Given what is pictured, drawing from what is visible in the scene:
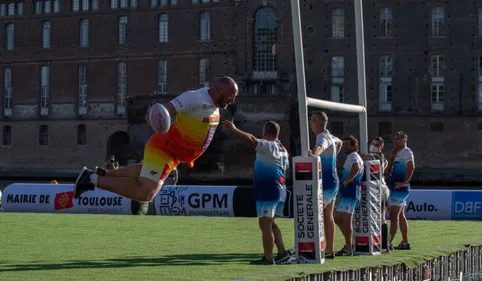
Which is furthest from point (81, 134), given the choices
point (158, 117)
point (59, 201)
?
point (158, 117)

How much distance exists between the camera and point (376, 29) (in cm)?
6650

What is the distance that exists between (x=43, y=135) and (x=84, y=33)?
819cm

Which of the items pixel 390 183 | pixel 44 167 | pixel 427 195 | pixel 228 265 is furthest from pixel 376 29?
pixel 228 265

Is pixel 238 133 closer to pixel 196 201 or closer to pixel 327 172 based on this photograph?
pixel 327 172

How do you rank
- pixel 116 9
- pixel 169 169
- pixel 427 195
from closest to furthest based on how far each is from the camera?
1. pixel 169 169
2. pixel 427 195
3. pixel 116 9

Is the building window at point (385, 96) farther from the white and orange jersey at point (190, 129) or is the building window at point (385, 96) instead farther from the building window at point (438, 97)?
the white and orange jersey at point (190, 129)

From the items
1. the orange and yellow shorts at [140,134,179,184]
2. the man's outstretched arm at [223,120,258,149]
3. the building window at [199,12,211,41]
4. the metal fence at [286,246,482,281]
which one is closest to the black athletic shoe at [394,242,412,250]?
the metal fence at [286,246,482,281]

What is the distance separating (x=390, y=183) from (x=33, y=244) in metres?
5.64

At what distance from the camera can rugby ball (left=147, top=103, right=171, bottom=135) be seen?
11.4 meters

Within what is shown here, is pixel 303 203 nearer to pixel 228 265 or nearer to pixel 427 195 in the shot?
pixel 228 265

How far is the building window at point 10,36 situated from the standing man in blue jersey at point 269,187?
6849cm

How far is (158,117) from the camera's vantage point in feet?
37.5

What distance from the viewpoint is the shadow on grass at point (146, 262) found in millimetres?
12211

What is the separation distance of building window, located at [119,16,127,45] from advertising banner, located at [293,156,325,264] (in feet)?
202
